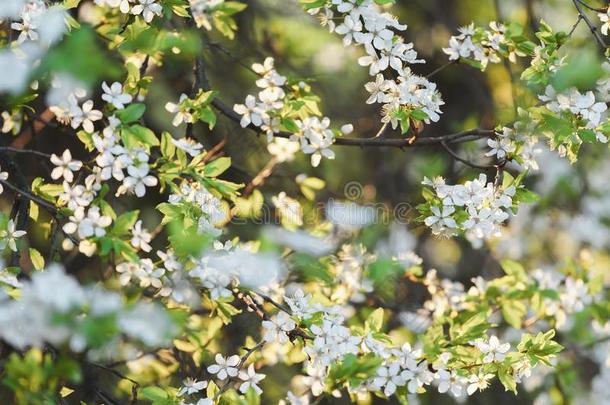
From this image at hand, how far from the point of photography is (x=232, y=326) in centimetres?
285

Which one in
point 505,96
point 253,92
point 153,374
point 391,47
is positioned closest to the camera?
point 391,47

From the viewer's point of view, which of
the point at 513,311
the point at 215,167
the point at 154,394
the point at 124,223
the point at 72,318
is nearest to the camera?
the point at 72,318

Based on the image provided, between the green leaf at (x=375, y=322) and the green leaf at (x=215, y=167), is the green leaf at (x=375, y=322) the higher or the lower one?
the lower one

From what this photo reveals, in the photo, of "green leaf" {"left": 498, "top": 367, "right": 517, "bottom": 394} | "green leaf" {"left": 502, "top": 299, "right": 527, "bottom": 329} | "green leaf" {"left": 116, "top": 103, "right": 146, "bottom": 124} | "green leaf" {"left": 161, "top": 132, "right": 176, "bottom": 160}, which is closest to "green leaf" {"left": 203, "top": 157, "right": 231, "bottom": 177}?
"green leaf" {"left": 161, "top": 132, "right": 176, "bottom": 160}

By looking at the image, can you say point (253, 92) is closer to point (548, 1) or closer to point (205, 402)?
point (548, 1)

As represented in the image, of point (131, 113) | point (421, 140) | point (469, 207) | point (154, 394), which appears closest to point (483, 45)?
point (421, 140)

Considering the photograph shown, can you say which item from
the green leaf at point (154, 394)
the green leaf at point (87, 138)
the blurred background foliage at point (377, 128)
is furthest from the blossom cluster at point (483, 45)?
the green leaf at point (154, 394)

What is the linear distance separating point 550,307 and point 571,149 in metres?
0.81

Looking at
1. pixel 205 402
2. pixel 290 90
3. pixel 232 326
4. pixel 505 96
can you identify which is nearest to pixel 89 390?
pixel 205 402

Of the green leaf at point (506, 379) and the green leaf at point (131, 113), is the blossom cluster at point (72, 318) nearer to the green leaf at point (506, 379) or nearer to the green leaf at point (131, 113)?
the green leaf at point (131, 113)

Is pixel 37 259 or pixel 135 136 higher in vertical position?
pixel 135 136

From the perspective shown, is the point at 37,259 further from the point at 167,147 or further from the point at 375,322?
the point at 375,322

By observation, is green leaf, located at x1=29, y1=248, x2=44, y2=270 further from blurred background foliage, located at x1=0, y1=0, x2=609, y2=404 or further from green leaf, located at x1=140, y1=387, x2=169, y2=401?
blurred background foliage, located at x1=0, y1=0, x2=609, y2=404

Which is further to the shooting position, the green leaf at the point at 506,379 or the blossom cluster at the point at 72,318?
the green leaf at the point at 506,379
